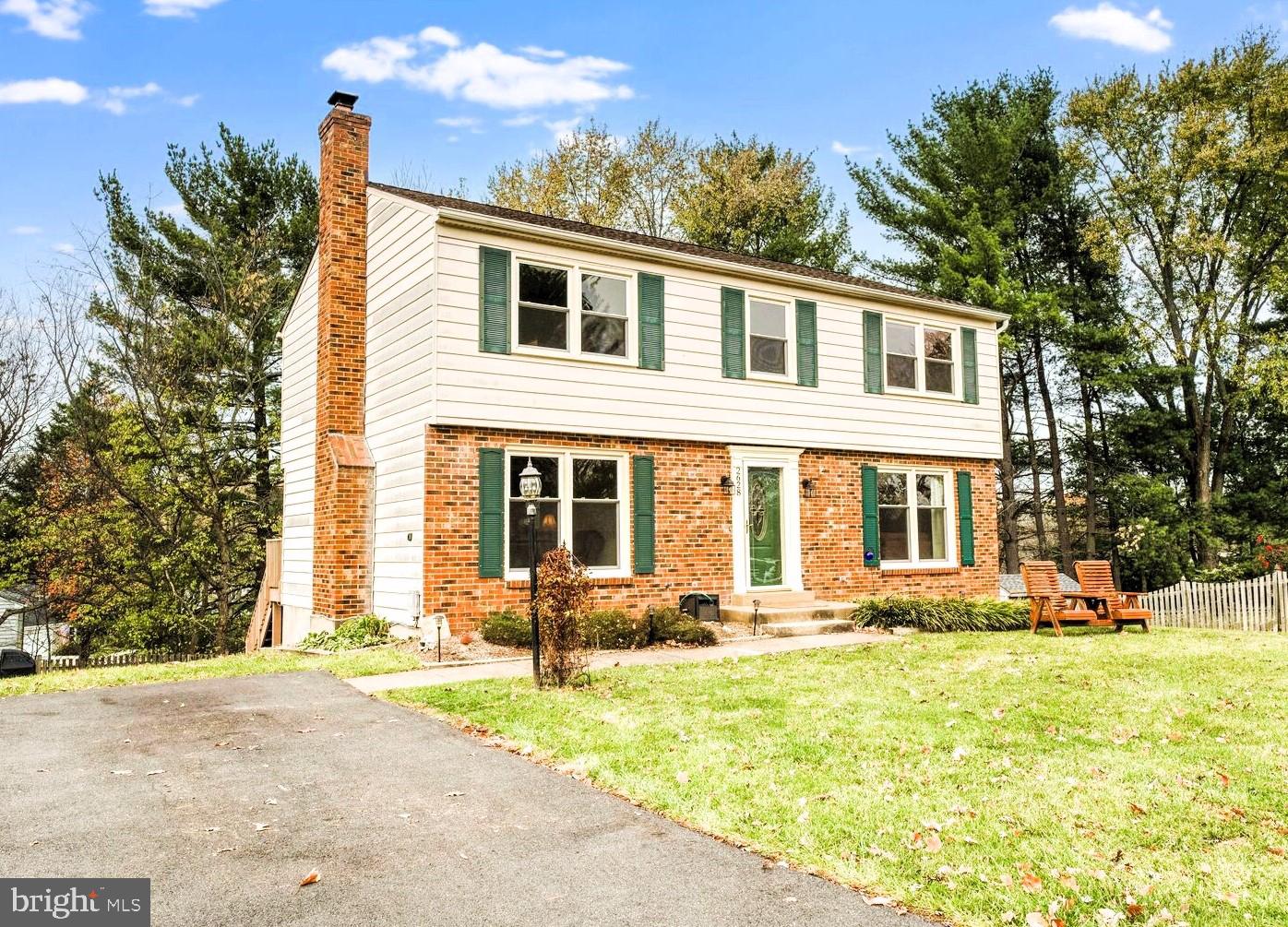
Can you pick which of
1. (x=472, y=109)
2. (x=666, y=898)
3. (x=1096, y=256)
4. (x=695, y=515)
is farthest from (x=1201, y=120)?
(x=666, y=898)

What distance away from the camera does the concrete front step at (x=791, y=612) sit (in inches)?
547

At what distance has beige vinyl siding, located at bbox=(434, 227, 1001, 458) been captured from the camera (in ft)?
41.2

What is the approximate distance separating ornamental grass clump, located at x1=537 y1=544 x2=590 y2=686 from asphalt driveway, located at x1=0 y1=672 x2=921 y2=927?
1661mm

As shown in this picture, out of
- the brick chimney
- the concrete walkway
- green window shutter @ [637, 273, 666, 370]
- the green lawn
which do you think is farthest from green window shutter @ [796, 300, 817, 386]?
the green lawn

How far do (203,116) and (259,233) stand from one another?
3337mm

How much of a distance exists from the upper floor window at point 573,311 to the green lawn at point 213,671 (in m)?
4.70

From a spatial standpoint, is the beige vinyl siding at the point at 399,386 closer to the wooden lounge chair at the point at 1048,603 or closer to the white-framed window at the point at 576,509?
the white-framed window at the point at 576,509

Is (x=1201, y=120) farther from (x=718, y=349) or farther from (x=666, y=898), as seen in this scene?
(x=666, y=898)

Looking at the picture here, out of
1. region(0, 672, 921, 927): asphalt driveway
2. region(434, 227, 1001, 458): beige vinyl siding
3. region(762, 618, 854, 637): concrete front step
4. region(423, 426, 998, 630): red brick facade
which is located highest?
region(434, 227, 1001, 458): beige vinyl siding

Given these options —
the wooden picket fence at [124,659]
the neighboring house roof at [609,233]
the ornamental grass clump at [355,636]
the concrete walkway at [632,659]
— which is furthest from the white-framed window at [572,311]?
the wooden picket fence at [124,659]

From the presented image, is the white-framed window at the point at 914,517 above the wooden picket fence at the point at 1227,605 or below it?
above

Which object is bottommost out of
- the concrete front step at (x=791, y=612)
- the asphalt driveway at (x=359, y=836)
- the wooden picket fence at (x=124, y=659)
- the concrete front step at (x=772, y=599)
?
the wooden picket fence at (x=124, y=659)

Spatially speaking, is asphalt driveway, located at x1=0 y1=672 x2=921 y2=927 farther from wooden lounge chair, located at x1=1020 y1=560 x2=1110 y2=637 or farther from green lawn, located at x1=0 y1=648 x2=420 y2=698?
wooden lounge chair, located at x1=1020 y1=560 x2=1110 y2=637

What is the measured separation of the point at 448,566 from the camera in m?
12.2
